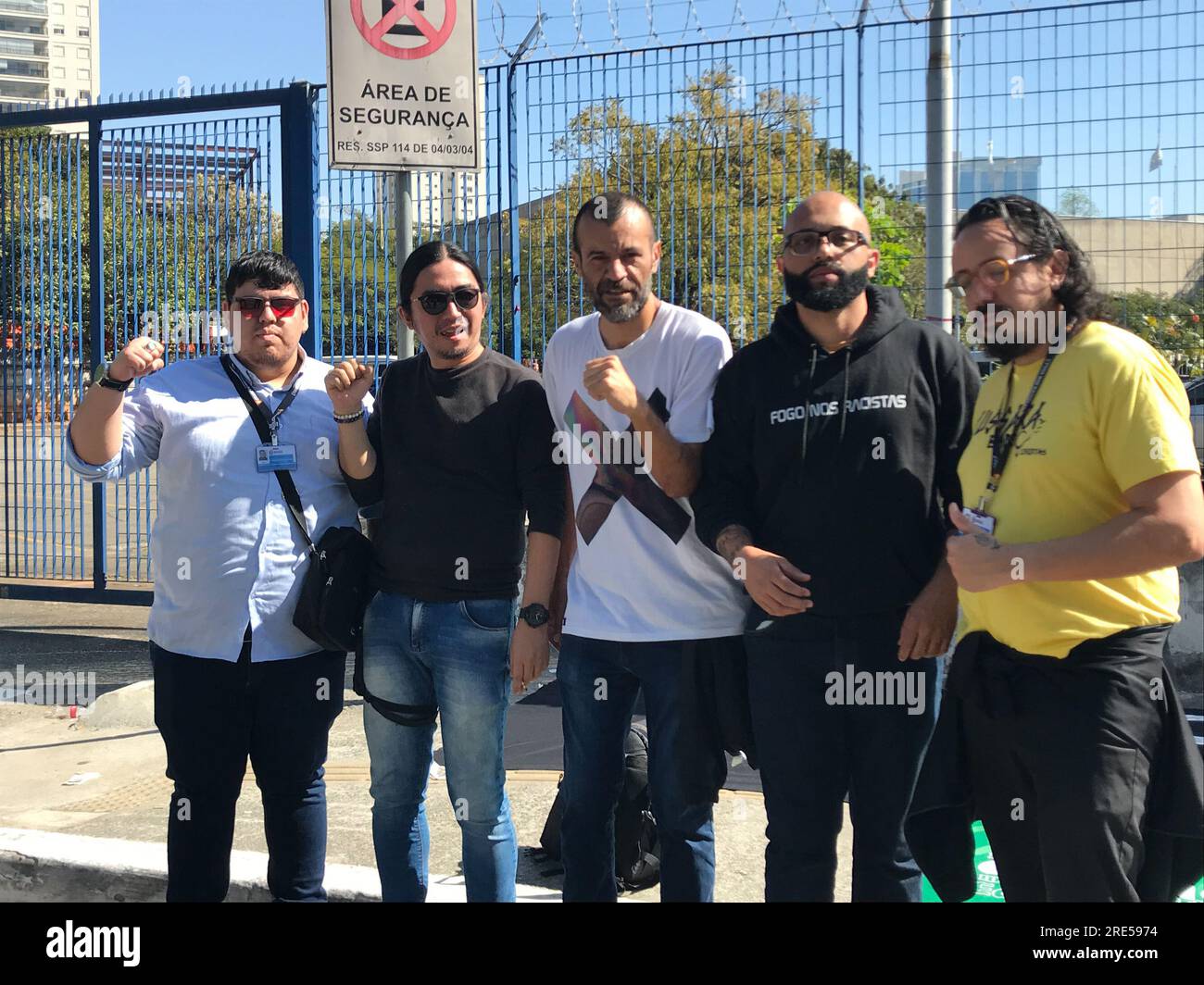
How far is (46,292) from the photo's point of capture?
360 inches

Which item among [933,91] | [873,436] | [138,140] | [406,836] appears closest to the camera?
[873,436]

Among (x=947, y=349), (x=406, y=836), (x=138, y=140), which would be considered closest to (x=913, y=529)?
(x=947, y=349)

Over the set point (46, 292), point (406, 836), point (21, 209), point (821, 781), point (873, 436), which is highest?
point (21, 209)

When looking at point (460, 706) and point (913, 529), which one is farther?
point (460, 706)

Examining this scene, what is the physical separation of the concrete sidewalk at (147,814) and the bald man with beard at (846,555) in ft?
3.81

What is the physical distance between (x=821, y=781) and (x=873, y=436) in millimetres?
845

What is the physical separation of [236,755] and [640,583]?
1.27 metres

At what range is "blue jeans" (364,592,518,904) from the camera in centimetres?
354

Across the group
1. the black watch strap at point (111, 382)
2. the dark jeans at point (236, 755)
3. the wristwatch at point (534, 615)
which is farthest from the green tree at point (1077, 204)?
the black watch strap at point (111, 382)

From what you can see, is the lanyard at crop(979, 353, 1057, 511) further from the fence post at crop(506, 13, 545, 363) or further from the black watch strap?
the fence post at crop(506, 13, 545, 363)

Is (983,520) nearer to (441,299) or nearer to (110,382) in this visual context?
(441,299)

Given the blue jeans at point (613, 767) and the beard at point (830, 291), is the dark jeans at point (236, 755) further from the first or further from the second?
the beard at point (830, 291)
